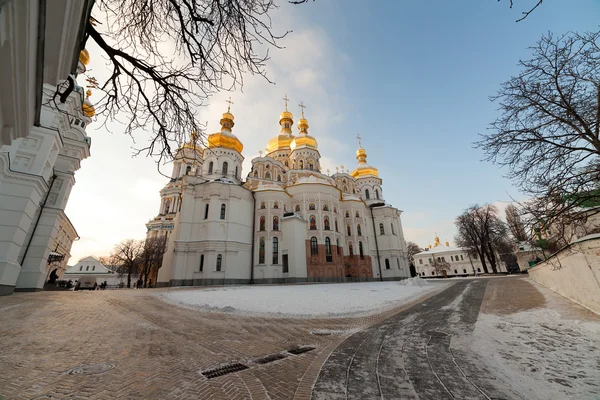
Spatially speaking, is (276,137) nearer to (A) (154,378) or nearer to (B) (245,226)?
(B) (245,226)

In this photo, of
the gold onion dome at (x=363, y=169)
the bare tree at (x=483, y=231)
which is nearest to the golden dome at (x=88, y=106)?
the gold onion dome at (x=363, y=169)

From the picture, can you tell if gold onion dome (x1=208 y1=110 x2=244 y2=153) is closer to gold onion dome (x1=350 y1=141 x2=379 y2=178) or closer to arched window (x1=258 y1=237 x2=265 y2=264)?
arched window (x1=258 y1=237 x2=265 y2=264)

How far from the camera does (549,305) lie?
31.3ft

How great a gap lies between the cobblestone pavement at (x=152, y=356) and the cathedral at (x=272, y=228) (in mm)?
16014

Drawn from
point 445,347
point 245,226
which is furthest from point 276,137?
point 445,347

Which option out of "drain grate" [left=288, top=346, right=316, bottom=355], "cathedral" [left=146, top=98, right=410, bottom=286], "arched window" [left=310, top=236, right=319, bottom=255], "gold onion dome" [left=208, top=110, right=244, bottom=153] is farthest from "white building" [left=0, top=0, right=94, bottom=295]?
"arched window" [left=310, top=236, right=319, bottom=255]

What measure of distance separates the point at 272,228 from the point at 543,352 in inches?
1080

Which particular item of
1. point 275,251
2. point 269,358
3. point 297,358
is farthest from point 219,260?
point 297,358

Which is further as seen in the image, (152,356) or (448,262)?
(448,262)

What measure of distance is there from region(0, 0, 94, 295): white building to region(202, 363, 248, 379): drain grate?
376 cm

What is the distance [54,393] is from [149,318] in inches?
226

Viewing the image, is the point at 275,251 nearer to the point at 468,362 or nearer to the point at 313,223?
the point at 313,223

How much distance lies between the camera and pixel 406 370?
4016mm

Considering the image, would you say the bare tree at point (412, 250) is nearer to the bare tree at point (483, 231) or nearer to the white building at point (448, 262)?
the white building at point (448, 262)
